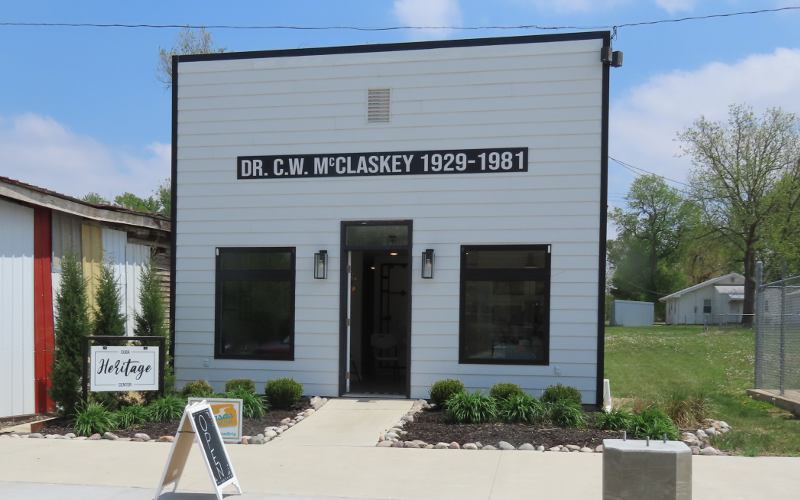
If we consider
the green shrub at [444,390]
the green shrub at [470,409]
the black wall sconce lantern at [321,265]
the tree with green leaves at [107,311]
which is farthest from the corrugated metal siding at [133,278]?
the green shrub at [470,409]

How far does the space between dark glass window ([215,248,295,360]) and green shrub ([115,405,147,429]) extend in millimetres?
2354

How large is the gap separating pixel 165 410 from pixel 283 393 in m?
1.66

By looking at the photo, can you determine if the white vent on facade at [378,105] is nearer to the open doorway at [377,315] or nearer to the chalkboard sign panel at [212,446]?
the open doorway at [377,315]

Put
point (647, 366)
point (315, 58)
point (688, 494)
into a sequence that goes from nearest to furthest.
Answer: point (688, 494) < point (315, 58) < point (647, 366)

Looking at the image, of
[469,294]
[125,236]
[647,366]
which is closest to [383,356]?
[469,294]

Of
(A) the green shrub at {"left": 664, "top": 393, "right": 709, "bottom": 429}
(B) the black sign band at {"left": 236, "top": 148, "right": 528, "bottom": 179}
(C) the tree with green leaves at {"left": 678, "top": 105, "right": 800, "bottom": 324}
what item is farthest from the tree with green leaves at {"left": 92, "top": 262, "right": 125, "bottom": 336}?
(C) the tree with green leaves at {"left": 678, "top": 105, "right": 800, "bottom": 324}

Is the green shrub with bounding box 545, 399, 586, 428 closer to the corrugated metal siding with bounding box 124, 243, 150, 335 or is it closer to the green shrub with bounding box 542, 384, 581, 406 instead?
the green shrub with bounding box 542, 384, 581, 406

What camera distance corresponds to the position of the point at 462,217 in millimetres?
11656

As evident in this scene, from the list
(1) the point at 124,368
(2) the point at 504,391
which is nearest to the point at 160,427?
(1) the point at 124,368

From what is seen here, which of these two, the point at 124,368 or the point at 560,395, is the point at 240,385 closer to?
the point at 124,368

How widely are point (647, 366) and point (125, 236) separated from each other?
1306cm

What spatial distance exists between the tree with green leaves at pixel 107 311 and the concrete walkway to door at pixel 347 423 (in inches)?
116

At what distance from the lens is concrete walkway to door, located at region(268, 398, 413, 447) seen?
924 centimetres

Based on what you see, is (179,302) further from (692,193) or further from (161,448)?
(692,193)
